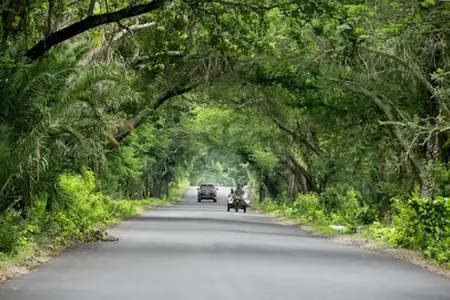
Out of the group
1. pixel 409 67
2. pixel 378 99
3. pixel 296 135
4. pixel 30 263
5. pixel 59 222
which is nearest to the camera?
pixel 30 263

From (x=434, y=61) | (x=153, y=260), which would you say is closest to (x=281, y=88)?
(x=434, y=61)

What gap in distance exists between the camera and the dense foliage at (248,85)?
52.4ft

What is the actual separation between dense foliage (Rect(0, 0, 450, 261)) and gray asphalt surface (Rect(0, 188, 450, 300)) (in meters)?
1.87

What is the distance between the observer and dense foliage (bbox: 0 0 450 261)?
1598cm

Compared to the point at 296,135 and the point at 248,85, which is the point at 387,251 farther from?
the point at 296,135

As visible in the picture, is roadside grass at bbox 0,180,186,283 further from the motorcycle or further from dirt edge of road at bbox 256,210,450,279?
the motorcycle

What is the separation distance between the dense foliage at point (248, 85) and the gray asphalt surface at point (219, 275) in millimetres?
1866

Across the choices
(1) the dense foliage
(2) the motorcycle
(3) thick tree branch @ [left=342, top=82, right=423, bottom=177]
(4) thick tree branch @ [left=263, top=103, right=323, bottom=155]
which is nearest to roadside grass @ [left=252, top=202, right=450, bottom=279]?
(1) the dense foliage

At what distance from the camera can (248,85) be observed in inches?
1214

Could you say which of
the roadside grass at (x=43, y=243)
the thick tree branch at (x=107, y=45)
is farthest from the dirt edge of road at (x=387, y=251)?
the thick tree branch at (x=107, y=45)

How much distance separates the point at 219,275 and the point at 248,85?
1821 cm

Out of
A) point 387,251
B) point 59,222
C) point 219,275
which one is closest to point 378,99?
point 387,251

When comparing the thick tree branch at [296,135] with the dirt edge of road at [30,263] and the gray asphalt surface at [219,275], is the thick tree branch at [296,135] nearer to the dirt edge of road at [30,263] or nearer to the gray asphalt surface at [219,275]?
the gray asphalt surface at [219,275]

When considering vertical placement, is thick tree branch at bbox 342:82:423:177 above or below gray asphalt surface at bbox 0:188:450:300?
above
